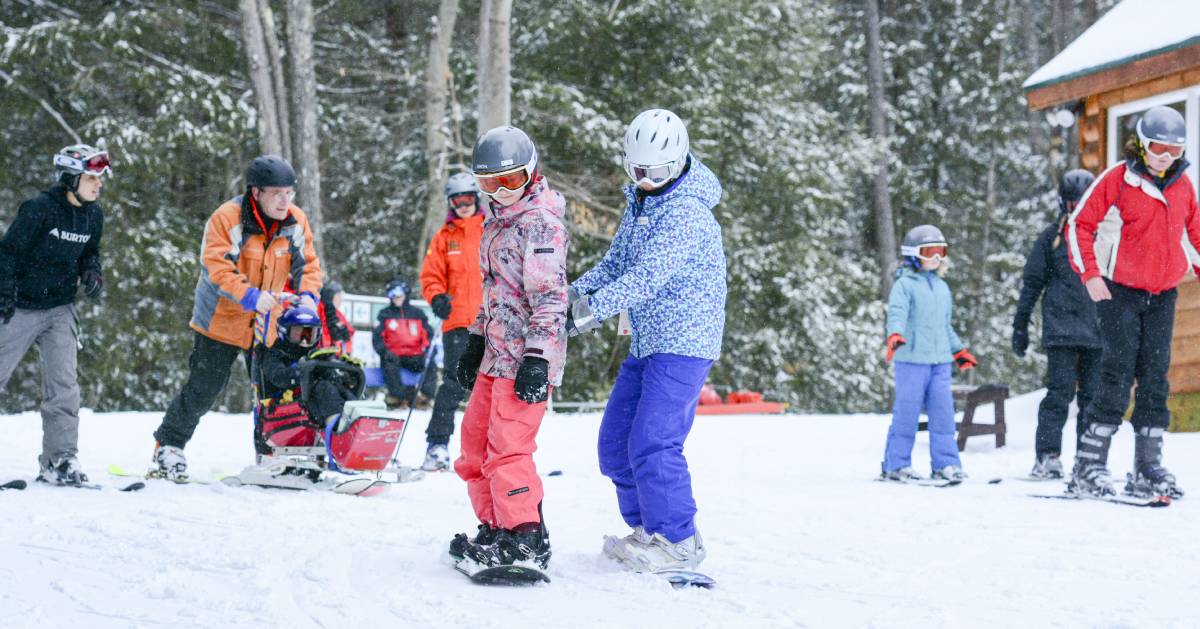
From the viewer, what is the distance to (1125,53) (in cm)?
1076

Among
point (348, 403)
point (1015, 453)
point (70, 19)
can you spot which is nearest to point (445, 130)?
point (70, 19)

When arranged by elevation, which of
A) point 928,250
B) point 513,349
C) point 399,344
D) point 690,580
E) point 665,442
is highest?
point 928,250

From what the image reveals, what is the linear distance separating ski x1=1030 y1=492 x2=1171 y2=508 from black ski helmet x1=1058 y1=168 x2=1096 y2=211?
6.60 ft

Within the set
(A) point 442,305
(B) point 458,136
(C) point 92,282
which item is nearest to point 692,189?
(A) point 442,305

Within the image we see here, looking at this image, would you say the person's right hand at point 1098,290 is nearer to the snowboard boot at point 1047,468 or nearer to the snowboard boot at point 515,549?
the snowboard boot at point 1047,468

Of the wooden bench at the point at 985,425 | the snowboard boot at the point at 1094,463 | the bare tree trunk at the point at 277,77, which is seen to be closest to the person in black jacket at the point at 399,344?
the wooden bench at the point at 985,425

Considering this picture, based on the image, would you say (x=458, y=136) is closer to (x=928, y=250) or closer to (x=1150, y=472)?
(x=928, y=250)

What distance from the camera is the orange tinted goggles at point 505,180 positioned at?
4124 millimetres

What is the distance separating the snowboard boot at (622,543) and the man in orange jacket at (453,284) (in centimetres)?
302

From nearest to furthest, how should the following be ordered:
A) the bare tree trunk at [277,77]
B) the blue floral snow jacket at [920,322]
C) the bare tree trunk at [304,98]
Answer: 1. the blue floral snow jacket at [920,322]
2. the bare tree trunk at [304,98]
3. the bare tree trunk at [277,77]

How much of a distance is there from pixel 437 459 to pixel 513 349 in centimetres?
338

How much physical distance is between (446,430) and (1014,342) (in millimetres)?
3763

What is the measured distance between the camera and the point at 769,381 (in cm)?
2095

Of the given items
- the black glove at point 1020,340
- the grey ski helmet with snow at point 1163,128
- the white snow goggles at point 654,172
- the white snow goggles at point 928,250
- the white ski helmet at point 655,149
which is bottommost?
the black glove at point 1020,340
